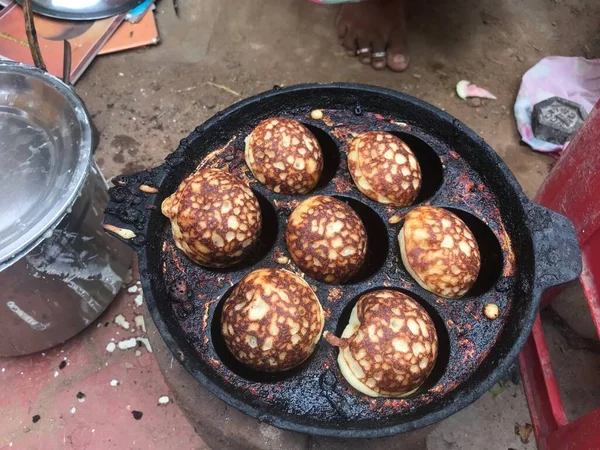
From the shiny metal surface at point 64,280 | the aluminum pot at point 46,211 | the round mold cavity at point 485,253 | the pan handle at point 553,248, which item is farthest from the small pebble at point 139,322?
the pan handle at point 553,248

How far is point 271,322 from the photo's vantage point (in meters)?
1.39

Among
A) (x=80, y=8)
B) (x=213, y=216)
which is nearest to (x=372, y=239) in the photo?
(x=213, y=216)

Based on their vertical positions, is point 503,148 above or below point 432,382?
below

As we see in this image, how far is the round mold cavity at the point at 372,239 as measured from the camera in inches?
66.7

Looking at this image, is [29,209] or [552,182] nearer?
[29,209]

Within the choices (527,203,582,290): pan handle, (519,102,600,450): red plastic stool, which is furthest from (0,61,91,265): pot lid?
(519,102,600,450): red plastic stool

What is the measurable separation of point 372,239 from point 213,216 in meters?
0.61

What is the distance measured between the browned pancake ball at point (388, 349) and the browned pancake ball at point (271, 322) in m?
0.09

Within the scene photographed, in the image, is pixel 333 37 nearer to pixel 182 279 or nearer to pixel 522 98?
pixel 522 98


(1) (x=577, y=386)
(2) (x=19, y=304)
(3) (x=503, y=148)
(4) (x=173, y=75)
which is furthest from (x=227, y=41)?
(1) (x=577, y=386)

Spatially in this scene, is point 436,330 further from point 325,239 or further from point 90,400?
point 90,400

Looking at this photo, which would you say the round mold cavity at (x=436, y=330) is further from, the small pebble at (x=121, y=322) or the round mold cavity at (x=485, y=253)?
the small pebble at (x=121, y=322)

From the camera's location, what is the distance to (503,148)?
10.6ft

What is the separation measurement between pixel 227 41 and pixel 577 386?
3.10 metres
